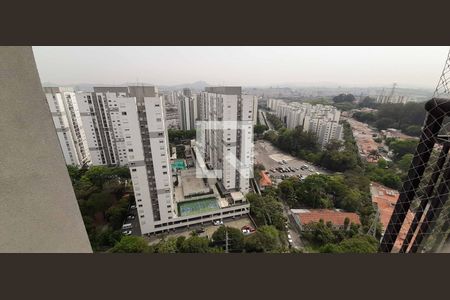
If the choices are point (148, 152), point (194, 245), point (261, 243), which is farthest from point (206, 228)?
point (148, 152)

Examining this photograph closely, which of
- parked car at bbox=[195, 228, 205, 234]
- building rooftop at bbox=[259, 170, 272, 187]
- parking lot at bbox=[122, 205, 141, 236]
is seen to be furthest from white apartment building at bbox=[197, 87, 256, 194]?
parking lot at bbox=[122, 205, 141, 236]

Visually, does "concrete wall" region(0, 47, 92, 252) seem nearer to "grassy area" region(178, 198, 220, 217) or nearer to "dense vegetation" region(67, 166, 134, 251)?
"dense vegetation" region(67, 166, 134, 251)

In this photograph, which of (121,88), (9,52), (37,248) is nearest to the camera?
(9,52)

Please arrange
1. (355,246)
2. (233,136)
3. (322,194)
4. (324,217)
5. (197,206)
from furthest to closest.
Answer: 1. (322,194)
2. (233,136)
3. (197,206)
4. (324,217)
5. (355,246)

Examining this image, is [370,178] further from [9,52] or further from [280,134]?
[9,52]

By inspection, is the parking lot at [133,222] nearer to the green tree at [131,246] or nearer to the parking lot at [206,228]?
the parking lot at [206,228]

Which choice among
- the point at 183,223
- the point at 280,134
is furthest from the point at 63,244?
the point at 280,134

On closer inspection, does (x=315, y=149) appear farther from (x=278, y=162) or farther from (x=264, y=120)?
(x=264, y=120)
